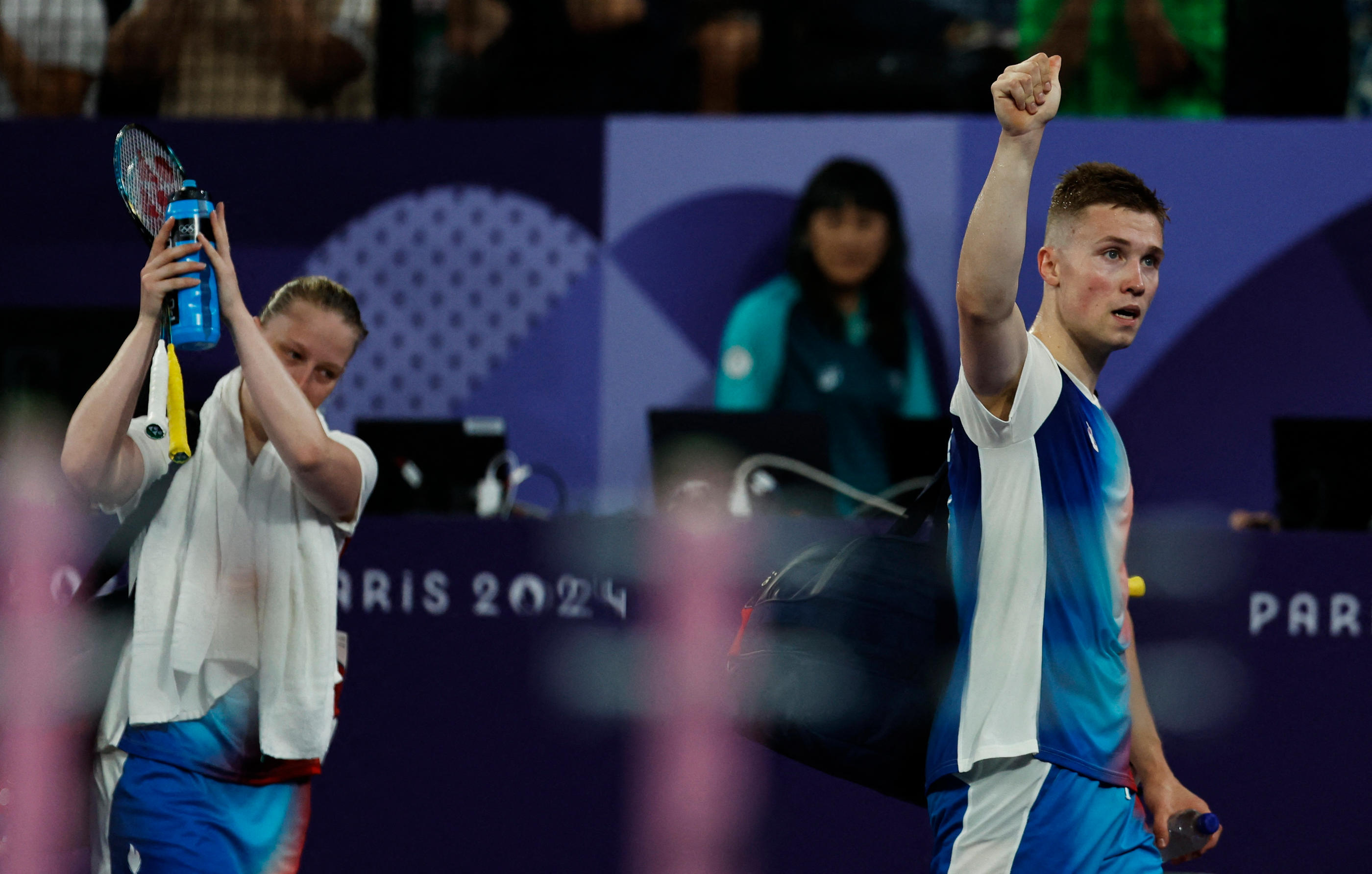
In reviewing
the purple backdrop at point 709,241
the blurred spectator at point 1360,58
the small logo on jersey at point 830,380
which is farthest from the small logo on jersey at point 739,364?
the blurred spectator at point 1360,58

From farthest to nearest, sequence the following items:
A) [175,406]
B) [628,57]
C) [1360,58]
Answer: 1. [628,57]
2. [1360,58]
3. [175,406]

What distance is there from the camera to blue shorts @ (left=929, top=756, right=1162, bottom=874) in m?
1.97

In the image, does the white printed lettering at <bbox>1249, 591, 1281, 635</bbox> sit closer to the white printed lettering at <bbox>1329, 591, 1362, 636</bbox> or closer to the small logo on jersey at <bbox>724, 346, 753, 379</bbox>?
the white printed lettering at <bbox>1329, 591, 1362, 636</bbox>

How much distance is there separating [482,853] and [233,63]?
3.71 metres

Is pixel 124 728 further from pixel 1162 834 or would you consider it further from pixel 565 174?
pixel 565 174

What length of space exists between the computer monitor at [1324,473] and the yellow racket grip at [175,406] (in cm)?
324

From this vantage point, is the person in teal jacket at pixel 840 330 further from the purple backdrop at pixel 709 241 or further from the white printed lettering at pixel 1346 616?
the white printed lettering at pixel 1346 616

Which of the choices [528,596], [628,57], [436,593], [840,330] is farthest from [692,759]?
[628,57]

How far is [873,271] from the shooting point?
5.83 meters

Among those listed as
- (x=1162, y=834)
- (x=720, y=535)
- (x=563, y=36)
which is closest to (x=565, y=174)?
(x=563, y=36)

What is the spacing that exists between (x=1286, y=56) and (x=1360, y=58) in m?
0.27

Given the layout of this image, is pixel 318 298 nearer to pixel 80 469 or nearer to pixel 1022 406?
pixel 80 469

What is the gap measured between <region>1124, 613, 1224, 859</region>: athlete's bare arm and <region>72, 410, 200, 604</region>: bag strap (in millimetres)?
1607

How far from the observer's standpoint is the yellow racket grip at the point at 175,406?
7.75ft
